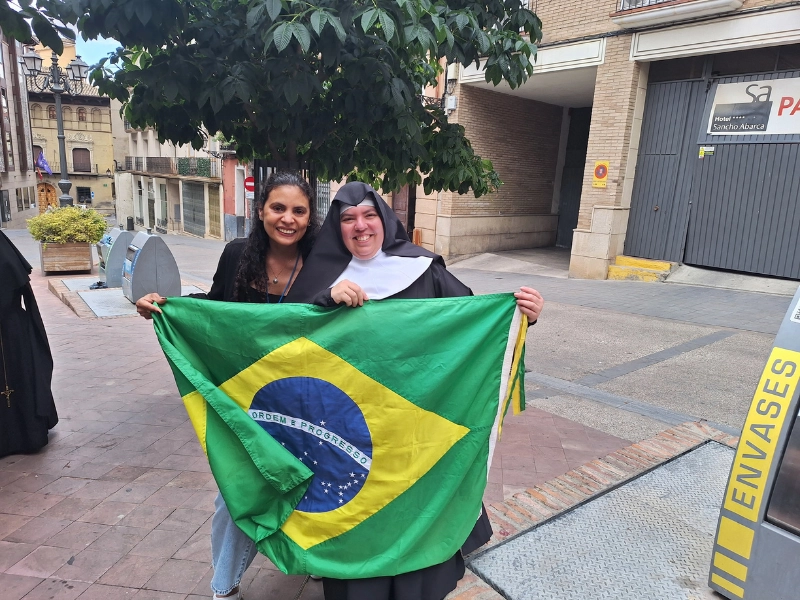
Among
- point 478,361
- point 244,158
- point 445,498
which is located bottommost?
point 445,498

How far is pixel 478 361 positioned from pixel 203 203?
29172mm

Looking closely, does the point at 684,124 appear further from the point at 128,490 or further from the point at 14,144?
the point at 14,144

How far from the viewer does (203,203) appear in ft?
95.7

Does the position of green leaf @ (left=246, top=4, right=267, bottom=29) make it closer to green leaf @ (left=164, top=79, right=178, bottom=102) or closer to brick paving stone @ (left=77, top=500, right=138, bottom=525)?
green leaf @ (left=164, top=79, right=178, bottom=102)

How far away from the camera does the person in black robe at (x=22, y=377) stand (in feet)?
12.3

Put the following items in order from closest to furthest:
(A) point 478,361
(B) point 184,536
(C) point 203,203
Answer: (A) point 478,361 < (B) point 184,536 < (C) point 203,203

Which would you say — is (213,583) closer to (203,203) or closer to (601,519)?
(601,519)

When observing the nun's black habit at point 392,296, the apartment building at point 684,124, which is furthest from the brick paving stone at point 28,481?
the apartment building at point 684,124

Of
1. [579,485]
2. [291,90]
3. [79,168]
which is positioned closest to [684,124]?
[579,485]

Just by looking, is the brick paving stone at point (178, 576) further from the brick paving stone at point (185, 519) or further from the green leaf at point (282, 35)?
the green leaf at point (282, 35)

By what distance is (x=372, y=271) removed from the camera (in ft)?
7.64

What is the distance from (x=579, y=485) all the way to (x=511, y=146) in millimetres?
13710

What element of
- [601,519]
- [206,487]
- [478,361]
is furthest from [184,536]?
[601,519]

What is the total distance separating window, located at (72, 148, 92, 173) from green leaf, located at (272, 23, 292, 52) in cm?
5322
